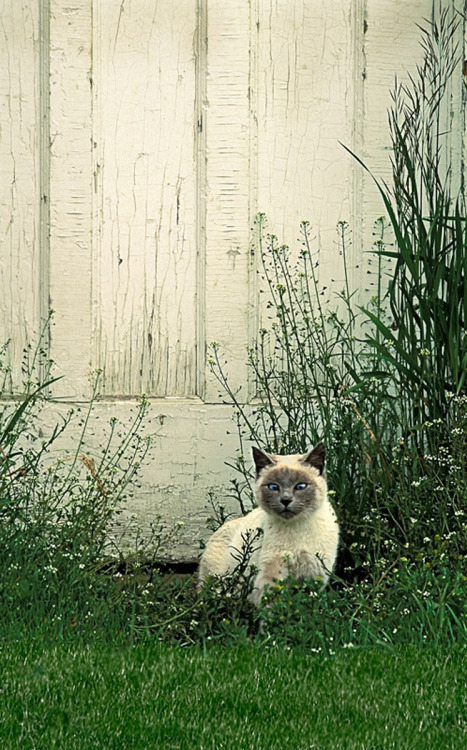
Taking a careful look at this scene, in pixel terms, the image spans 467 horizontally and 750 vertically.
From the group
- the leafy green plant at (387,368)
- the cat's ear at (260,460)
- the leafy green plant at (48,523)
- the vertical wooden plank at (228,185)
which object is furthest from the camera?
the vertical wooden plank at (228,185)

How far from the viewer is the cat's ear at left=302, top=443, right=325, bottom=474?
321cm

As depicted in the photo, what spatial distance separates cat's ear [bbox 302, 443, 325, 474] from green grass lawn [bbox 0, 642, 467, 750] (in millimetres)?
783

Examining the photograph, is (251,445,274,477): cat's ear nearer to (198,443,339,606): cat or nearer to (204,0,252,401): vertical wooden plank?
(198,443,339,606): cat

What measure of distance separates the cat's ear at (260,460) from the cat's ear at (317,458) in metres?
0.12

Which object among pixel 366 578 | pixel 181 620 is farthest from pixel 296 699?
pixel 366 578

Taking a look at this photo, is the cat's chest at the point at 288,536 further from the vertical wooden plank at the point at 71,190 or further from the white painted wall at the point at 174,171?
the vertical wooden plank at the point at 71,190

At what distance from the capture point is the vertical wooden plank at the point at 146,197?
12.7ft

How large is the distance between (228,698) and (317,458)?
3.85 ft

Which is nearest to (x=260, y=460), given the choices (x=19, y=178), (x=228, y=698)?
(x=228, y=698)

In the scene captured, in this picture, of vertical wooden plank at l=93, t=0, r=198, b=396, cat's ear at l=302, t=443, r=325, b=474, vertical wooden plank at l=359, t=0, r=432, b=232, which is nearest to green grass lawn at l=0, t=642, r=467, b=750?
cat's ear at l=302, t=443, r=325, b=474

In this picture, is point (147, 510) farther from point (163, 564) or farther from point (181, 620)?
point (181, 620)

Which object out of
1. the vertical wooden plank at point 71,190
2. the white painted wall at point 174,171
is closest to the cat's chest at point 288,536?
the white painted wall at point 174,171

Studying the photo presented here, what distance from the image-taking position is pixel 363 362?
3.93 metres

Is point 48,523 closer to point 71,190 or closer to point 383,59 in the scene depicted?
point 71,190
